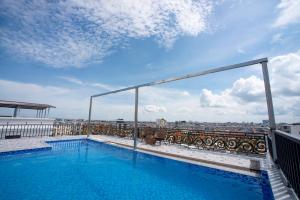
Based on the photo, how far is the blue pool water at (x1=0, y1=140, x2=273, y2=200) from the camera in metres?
3.95

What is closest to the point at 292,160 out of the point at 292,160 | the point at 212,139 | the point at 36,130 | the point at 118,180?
the point at 292,160

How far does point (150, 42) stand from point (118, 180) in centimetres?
776

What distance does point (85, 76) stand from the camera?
14.1 metres

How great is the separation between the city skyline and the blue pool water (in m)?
2.74

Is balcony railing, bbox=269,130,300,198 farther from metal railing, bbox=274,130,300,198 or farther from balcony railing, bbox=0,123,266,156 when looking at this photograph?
balcony railing, bbox=0,123,266,156

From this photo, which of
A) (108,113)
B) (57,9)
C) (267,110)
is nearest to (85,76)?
(108,113)

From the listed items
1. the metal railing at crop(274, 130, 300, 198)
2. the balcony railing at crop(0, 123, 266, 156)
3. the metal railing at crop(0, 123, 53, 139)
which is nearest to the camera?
the metal railing at crop(274, 130, 300, 198)

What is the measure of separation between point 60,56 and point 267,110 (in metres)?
11.2

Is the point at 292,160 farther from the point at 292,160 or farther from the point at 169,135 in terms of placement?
the point at 169,135

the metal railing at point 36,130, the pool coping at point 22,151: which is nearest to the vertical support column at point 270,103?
the pool coping at point 22,151

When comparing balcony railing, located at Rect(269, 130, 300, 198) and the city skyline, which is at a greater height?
the city skyline

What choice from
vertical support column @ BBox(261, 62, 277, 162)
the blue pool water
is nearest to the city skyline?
vertical support column @ BBox(261, 62, 277, 162)

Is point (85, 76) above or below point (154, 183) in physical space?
above

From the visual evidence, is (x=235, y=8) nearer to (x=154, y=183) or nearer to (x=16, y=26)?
(x=154, y=183)
